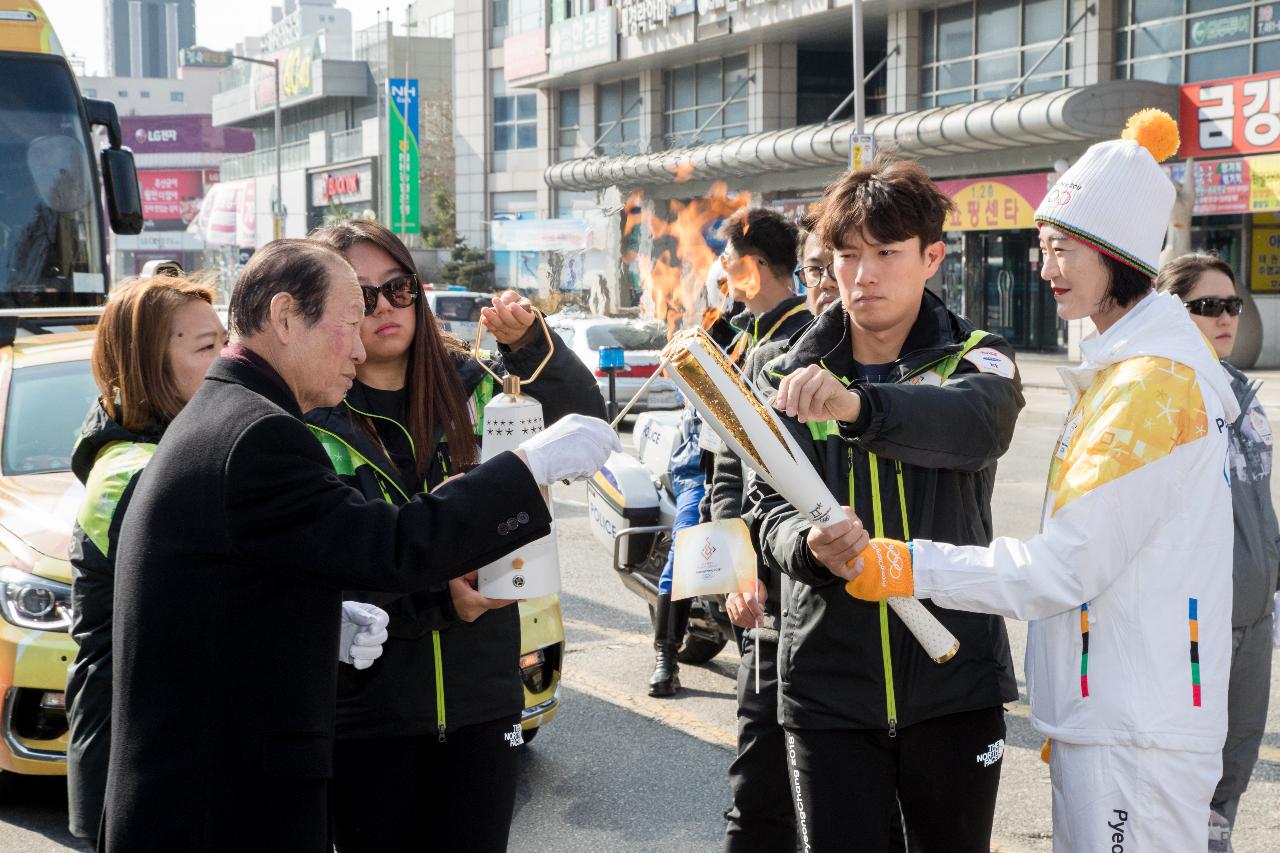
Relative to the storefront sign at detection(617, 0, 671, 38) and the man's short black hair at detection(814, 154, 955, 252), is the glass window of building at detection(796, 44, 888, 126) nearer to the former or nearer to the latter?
the storefront sign at detection(617, 0, 671, 38)

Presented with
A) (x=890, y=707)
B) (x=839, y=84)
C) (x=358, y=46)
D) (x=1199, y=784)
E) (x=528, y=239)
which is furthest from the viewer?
(x=358, y=46)

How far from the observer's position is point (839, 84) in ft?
119

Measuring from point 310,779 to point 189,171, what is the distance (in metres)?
107

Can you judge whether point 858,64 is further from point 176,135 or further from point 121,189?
point 176,135

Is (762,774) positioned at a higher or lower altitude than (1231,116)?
lower

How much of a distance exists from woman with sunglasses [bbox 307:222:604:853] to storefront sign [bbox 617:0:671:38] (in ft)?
115

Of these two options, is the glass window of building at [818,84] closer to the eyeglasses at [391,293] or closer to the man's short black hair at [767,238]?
the man's short black hair at [767,238]

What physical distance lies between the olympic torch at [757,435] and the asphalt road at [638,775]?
413 mm

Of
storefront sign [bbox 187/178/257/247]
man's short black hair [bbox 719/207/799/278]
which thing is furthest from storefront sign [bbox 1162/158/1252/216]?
storefront sign [bbox 187/178/257/247]

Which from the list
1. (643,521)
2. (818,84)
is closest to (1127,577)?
(643,521)

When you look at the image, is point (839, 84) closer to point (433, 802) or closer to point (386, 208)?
point (386, 208)

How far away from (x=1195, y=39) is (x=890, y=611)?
24332 millimetres

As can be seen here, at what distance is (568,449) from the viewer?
2680 millimetres

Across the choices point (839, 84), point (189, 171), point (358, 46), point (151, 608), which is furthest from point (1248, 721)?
point (189, 171)
